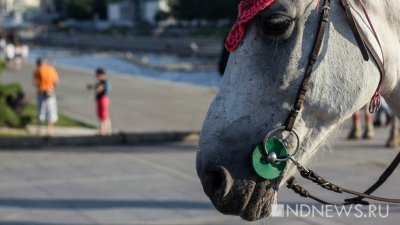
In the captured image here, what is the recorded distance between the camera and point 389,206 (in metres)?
6.78

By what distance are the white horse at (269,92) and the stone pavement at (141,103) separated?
12142 mm

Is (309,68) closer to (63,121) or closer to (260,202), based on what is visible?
(260,202)

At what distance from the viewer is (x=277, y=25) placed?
2244mm

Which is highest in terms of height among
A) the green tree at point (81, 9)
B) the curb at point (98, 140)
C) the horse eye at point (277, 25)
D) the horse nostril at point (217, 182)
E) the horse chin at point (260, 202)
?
the horse eye at point (277, 25)

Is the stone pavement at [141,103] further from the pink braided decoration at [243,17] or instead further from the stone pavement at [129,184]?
the pink braided decoration at [243,17]

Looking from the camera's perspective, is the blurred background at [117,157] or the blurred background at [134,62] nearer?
the blurred background at [117,157]

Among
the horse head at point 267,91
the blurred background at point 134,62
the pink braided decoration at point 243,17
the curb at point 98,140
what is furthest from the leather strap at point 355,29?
the curb at point 98,140

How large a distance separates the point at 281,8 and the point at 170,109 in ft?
52.5

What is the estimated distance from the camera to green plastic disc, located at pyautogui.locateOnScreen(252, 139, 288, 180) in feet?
7.39

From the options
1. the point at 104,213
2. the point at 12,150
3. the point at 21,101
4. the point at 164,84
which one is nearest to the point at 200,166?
the point at 104,213

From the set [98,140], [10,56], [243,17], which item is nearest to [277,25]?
[243,17]

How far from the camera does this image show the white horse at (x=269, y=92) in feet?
7.39

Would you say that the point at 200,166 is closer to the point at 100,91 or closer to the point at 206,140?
the point at 206,140

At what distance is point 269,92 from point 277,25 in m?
0.25
